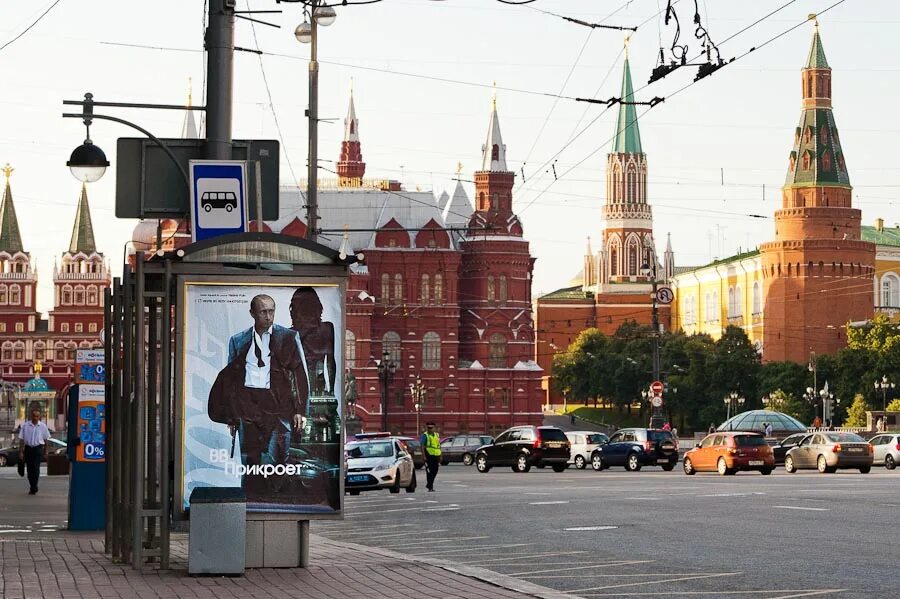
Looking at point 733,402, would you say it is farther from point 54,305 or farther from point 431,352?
point 54,305

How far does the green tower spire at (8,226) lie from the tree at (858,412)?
292 ft

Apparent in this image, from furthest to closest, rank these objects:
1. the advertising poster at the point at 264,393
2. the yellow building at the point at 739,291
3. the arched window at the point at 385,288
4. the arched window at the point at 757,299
→ 1. the yellow building at the point at 739,291
2. the arched window at the point at 757,299
3. the arched window at the point at 385,288
4. the advertising poster at the point at 264,393

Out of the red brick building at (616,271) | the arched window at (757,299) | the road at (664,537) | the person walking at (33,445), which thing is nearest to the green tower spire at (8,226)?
the red brick building at (616,271)

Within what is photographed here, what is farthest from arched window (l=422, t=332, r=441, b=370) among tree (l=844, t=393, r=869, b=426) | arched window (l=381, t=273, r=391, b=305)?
tree (l=844, t=393, r=869, b=426)

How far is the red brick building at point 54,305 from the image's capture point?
159m

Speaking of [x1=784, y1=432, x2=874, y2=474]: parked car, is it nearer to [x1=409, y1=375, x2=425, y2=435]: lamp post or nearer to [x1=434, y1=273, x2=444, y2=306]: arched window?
[x1=409, y1=375, x2=425, y2=435]: lamp post

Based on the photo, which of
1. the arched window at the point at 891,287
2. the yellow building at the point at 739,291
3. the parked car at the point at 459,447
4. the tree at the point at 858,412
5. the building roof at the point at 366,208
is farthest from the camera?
the arched window at the point at 891,287

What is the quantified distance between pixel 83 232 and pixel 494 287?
5578cm

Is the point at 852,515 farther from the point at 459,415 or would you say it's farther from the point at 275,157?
the point at 459,415

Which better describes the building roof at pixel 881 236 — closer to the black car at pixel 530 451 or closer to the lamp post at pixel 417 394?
the lamp post at pixel 417 394

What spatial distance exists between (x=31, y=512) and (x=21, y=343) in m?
139

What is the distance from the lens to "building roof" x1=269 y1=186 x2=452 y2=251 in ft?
419

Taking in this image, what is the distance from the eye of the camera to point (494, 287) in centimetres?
12588

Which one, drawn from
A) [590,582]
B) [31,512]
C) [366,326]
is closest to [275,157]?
[590,582]
